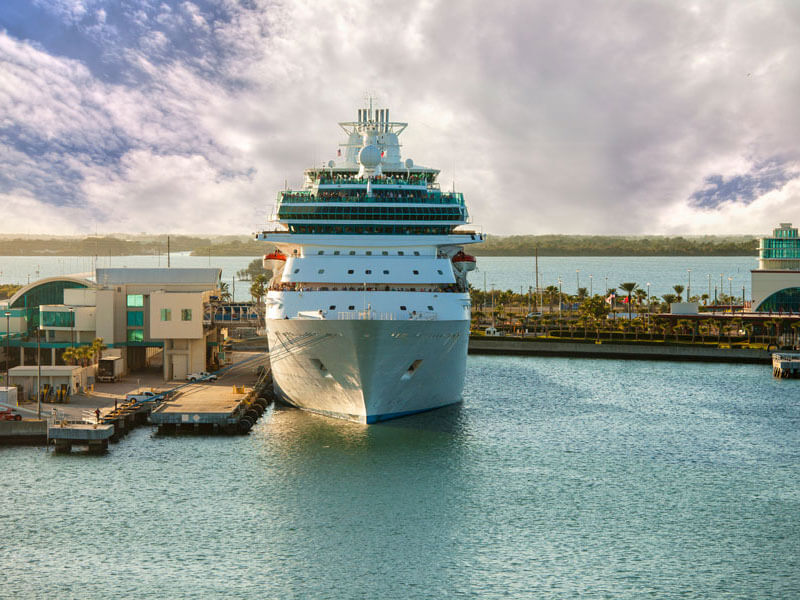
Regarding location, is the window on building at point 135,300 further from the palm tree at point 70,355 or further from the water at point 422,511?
the water at point 422,511

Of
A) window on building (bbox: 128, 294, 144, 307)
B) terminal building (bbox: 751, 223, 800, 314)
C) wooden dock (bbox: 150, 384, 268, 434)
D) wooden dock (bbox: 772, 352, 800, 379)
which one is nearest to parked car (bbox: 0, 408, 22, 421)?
wooden dock (bbox: 150, 384, 268, 434)

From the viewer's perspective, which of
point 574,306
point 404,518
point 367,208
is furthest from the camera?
point 574,306

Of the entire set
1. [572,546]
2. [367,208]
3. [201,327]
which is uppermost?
[367,208]

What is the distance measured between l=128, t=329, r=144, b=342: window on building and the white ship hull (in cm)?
1220

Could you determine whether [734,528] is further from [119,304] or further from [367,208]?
[119,304]

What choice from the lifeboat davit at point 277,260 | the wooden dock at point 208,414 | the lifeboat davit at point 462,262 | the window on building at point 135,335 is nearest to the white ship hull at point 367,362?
the wooden dock at point 208,414

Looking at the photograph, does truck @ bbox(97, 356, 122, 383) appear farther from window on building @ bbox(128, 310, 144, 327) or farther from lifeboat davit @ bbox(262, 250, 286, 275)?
lifeboat davit @ bbox(262, 250, 286, 275)

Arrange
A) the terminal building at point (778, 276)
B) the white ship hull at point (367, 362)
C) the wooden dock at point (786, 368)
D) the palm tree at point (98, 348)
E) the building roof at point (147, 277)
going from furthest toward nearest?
the terminal building at point (778, 276) < the wooden dock at point (786, 368) < the building roof at point (147, 277) < the palm tree at point (98, 348) < the white ship hull at point (367, 362)

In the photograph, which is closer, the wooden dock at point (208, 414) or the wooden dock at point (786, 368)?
the wooden dock at point (208, 414)

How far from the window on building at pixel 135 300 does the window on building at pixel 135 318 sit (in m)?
0.40

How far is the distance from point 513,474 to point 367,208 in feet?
51.3

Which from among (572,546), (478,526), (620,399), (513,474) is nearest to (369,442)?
(513,474)

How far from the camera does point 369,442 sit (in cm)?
3931

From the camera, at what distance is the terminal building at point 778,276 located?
271 feet
